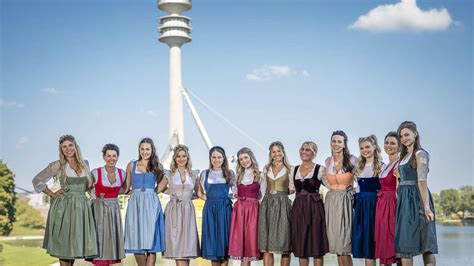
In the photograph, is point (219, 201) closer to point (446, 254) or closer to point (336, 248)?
point (336, 248)

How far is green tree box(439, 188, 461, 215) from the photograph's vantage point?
28297 mm

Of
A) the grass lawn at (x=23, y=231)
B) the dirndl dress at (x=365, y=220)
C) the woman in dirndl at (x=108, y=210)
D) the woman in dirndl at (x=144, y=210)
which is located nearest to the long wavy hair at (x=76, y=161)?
the woman in dirndl at (x=108, y=210)

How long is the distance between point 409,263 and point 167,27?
106 feet

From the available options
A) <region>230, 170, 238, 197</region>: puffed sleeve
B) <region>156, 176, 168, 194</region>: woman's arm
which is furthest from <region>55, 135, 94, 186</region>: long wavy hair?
<region>230, 170, 238, 197</region>: puffed sleeve

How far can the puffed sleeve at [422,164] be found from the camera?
568 cm

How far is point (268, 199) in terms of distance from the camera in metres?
6.49

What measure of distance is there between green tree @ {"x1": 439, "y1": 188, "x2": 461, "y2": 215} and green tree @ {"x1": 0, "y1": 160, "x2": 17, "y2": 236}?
1570cm

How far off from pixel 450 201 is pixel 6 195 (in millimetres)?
16142

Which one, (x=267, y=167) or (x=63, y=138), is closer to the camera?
(x=63, y=138)

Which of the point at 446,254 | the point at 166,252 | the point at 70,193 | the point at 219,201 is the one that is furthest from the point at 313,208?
the point at 446,254

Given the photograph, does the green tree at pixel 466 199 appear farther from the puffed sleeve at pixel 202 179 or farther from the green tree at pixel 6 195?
the puffed sleeve at pixel 202 179

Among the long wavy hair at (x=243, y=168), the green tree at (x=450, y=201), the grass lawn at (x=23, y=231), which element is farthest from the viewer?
the green tree at (x=450, y=201)

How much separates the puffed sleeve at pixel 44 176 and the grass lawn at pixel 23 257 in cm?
841

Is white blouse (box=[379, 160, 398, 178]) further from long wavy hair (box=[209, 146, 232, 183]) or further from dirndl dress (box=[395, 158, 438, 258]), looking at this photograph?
long wavy hair (box=[209, 146, 232, 183])
